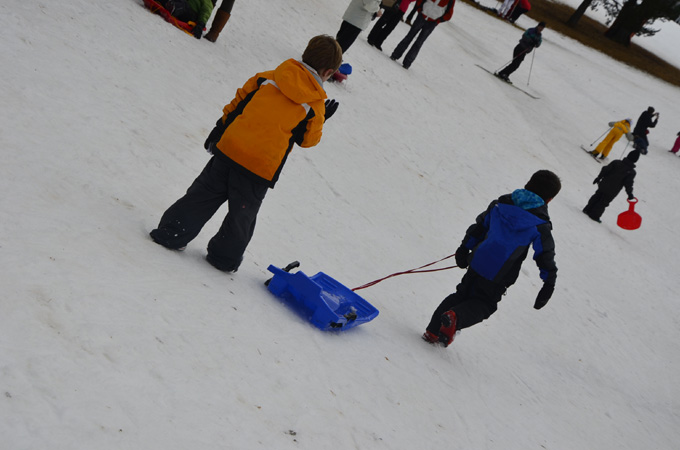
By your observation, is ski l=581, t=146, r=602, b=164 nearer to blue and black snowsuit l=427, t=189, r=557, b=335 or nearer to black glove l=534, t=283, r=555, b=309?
blue and black snowsuit l=427, t=189, r=557, b=335

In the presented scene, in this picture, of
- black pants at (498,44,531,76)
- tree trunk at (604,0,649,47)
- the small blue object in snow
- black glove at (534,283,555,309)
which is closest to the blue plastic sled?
black glove at (534,283,555,309)

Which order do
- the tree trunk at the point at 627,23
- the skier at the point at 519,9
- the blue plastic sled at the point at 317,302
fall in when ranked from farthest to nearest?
the tree trunk at the point at 627,23 → the skier at the point at 519,9 → the blue plastic sled at the point at 317,302

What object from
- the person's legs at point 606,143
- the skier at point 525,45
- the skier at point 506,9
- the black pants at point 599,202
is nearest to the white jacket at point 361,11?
the black pants at point 599,202

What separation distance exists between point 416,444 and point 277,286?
1.37 meters

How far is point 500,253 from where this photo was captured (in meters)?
4.74

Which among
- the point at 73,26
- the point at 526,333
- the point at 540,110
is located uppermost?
the point at 540,110

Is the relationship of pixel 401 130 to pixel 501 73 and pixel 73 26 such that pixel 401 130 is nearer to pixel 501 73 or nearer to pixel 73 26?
pixel 73 26

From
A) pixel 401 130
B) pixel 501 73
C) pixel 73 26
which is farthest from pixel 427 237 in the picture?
pixel 501 73

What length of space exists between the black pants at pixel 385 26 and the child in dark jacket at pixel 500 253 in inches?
380

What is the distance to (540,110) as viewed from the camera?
1708cm

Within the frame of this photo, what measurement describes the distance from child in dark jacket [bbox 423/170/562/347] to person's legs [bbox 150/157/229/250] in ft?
6.94

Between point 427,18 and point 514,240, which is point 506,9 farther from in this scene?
point 514,240

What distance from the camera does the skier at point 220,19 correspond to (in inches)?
336

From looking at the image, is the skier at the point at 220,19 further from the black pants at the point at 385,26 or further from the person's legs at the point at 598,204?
the person's legs at the point at 598,204
